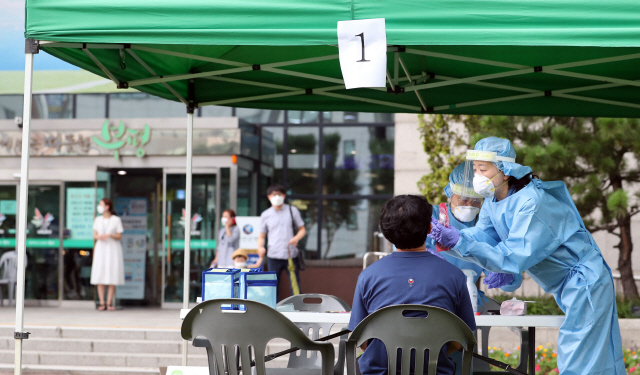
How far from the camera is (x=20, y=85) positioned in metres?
13.4

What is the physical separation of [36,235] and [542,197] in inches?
380

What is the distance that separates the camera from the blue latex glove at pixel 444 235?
308 centimetres

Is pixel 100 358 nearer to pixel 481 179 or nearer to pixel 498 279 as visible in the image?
pixel 498 279

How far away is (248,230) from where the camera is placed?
10117 mm

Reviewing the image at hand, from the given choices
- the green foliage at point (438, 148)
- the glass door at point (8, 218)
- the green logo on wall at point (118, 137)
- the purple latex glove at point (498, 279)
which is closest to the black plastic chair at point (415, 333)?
the purple latex glove at point (498, 279)

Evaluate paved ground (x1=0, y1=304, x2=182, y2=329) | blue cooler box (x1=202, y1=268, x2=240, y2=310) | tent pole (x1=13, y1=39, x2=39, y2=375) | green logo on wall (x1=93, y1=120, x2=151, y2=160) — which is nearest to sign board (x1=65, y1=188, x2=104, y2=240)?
green logo on wall (x1=93, y1=120, x2=151, y2=160)

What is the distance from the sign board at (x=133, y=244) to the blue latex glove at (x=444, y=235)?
8.82 metres

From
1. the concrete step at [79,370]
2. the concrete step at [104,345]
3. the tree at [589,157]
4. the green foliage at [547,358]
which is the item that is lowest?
the concrete step at [79,370]

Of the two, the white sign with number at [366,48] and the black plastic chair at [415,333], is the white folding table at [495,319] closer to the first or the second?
the black plastic chair at [415,333]

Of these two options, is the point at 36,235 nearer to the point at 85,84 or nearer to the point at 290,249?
the point at 85,84

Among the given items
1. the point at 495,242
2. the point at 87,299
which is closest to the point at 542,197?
the point at 495,242

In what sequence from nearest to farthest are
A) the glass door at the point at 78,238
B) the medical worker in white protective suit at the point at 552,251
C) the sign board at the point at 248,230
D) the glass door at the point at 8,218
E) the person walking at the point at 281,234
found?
the medical worker in white protective suit at the point at 552,251 < the person walking at the point at 281,234 < the sign board at the point at 248,230 < the glass door at the point at 78,238 < the glass door at the point at 8,218

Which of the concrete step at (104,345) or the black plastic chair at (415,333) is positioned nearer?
the black plastic chair at (415,333)

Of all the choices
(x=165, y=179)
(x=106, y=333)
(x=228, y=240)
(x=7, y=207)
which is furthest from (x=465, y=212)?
(x=7, y=207)
